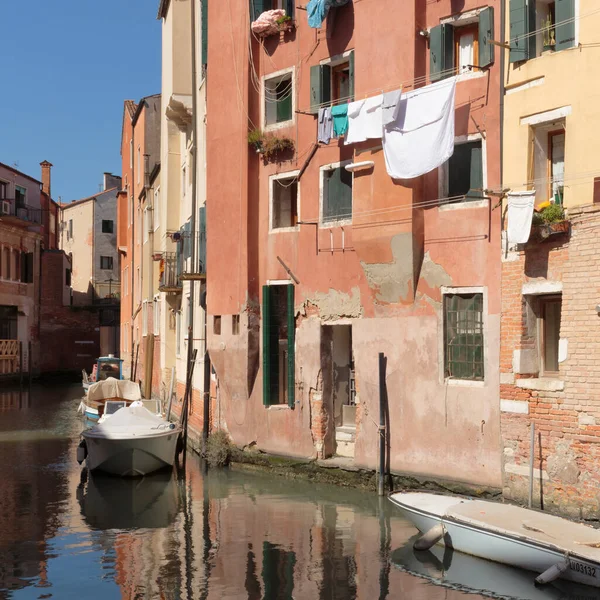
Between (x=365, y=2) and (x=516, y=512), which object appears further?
(x=365, y=2)

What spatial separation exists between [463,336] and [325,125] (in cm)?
502

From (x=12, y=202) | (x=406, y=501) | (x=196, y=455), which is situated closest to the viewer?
(x=406, y=501)

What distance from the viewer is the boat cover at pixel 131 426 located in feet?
61.5

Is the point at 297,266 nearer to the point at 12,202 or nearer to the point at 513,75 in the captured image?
the point at 513,75

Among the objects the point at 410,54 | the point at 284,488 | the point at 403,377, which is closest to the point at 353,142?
the point at 410,54

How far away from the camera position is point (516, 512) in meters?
11.7

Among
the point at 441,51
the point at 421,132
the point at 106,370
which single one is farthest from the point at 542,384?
the point at 106,370

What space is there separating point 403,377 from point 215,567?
17.5 feet

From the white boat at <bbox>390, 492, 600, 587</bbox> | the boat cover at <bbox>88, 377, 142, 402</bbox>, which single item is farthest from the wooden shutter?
the boat cover at <bbox>88, 377, 142, 402</bbox>

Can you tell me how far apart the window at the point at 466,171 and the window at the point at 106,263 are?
46.1 metres

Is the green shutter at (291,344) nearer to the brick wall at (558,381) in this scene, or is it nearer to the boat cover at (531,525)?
the brick wall at (558,381)

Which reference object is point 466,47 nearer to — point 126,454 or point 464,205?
point 464,205

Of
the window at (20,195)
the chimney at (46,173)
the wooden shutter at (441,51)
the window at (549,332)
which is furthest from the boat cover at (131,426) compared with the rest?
the chimney at (46,173)

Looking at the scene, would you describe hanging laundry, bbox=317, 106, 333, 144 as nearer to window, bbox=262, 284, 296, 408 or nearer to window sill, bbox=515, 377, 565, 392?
window, bbox=262, 284, 296, 408
